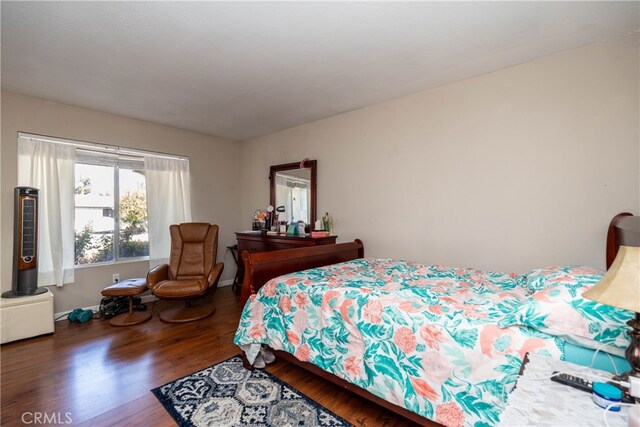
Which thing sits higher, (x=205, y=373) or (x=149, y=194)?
(x=149, y=194)

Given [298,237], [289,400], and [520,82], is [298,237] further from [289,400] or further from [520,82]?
[520,82]

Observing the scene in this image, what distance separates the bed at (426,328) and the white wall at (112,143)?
2589 millimetres

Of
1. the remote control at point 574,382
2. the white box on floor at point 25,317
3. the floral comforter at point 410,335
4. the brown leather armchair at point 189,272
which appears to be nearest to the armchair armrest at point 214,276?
the brown leather armchair at point 189,272

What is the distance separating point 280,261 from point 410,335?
1249mm

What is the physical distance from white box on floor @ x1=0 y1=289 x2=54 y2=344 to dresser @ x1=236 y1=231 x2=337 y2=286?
2.10 m

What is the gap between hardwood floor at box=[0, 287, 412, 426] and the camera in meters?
1.70

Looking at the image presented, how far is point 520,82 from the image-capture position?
2359 millimetres

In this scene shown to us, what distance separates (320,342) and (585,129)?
251cm

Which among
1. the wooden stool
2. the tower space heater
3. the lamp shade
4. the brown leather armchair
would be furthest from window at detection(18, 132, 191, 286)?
the lamp shade

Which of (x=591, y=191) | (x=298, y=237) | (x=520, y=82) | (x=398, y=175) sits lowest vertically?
(x=298, y=237)

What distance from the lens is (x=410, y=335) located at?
1448 mm

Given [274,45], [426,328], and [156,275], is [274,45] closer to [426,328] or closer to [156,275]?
[426,328]

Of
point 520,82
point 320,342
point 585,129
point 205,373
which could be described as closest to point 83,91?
point 205,373

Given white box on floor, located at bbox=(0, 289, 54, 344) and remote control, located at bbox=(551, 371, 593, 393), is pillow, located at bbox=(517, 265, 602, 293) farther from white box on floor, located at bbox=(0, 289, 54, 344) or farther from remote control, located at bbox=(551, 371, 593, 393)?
white box on floor, located at bbox=(0, 289, 54, 344)
